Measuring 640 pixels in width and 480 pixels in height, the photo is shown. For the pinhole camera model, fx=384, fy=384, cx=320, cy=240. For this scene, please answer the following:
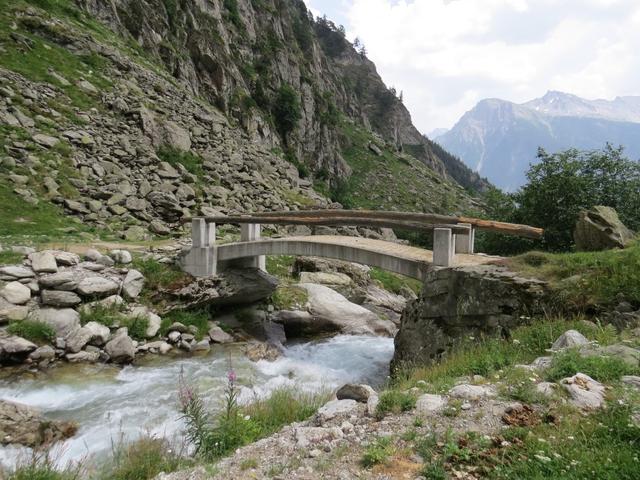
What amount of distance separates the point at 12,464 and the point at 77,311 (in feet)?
19.9

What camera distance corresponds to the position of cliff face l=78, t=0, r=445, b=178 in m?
35.8

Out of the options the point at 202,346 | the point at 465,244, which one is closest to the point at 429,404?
the point at 465,244

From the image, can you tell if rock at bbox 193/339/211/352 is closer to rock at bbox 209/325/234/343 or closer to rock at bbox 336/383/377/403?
rock at bbox 209/325/234/343

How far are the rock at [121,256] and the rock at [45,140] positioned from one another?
884 cm

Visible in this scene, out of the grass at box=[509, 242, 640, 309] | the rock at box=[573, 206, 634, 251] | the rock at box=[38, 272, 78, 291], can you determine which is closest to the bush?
the rock at box=[38, 272, 78, 291]

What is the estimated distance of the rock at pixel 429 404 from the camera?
4272 millimetres

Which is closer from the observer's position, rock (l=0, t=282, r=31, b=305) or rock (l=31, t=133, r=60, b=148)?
rock (l=0, t=282, r=31, b=305)

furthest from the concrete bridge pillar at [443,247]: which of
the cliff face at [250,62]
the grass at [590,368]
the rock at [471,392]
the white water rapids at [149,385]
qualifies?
the cliff face at [250,62]

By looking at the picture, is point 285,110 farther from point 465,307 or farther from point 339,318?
point 465,307

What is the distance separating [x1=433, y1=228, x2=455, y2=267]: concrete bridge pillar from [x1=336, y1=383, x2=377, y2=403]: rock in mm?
4659

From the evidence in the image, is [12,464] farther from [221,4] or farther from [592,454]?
[221,4]

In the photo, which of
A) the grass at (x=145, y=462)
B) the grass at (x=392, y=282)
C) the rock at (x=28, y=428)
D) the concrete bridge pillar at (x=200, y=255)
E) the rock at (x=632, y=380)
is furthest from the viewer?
the grass at (x=392, y=282)

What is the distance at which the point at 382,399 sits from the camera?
4641 millimetres

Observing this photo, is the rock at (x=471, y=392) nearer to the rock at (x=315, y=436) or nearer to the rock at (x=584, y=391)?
the rock at (x=584, y=391)
